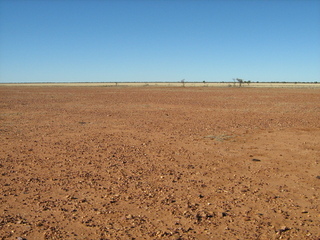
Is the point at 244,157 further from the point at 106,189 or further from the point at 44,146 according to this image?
the point at 44,146

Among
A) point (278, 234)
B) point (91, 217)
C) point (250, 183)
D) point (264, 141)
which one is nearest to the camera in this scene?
point (278, 234)

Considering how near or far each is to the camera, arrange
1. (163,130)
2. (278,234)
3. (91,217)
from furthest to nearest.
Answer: (163,130) → (91,217) → (278,234)

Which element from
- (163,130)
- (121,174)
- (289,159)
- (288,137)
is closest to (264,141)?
(288,137)

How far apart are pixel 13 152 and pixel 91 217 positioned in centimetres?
486

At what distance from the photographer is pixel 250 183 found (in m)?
6.00

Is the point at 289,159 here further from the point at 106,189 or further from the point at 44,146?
the point at 44,146

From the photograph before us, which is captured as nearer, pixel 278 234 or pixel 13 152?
pixel 278 234

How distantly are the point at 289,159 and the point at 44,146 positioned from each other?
6736mm

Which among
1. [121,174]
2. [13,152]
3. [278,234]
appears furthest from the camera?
[13,152]

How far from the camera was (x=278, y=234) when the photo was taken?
4.09 metres

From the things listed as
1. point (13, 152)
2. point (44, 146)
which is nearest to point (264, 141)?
point (44, 146)

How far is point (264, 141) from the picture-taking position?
983cm

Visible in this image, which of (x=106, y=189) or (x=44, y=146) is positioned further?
(x=44, y=146)

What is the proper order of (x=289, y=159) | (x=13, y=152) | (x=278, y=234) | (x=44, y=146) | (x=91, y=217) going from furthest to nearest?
1. (x=44, y=146)
2. (x=13, y=152)
3. (x=289, y=159)
4. (x=91, y=217)
5. (x=278, y=234)
